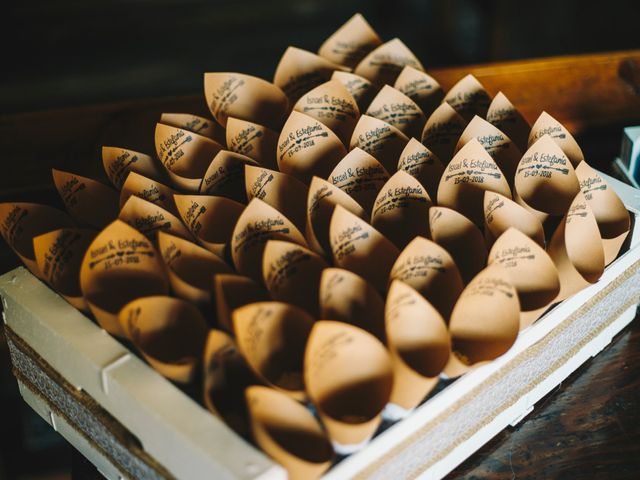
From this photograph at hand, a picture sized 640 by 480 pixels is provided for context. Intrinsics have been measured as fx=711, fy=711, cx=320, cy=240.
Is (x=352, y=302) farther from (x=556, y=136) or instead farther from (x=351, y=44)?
(x=351, y=44)

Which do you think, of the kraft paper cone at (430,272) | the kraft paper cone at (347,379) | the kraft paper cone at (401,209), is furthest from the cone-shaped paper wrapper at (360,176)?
the kraft paper cone at (347,379)

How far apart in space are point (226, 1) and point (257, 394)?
12.2 feet

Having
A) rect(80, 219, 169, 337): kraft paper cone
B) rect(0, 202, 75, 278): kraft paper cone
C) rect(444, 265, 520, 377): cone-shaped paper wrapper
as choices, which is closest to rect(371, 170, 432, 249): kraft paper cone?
rect(444, 265, 520, 377): cone-shaped paper wrapper

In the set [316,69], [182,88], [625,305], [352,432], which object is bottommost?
[182,88]

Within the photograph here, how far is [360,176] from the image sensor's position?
0.84 metres

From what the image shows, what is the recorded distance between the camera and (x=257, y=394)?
1.93ft

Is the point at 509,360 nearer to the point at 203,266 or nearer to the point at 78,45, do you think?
the point at 203,266

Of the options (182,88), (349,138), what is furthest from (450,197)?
(182,88)

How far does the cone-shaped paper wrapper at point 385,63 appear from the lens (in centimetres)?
107

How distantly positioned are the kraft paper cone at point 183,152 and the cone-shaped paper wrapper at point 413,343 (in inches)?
13.0

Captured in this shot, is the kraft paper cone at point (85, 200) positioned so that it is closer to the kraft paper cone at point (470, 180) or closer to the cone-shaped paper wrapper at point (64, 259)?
the cone-shaped paper wrapper at point (64, 259)

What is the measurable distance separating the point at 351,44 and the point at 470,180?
42 centimetres

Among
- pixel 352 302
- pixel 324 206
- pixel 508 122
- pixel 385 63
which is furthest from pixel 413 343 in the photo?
pixel 385 63

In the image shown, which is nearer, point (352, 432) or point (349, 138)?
point (352, 432)
